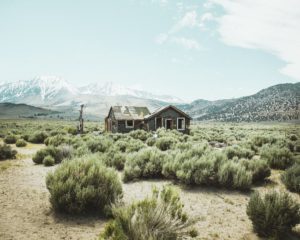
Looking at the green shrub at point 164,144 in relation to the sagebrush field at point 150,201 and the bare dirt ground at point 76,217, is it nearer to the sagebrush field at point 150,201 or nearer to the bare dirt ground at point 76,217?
the sagebrush field at point 150,201

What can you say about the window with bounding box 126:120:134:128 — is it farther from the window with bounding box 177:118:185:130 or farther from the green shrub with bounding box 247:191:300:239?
the green shrub with bounding box 247:191:300:239

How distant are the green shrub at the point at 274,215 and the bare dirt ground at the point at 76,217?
0.30m

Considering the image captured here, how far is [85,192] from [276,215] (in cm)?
401

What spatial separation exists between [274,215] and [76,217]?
13.6ft

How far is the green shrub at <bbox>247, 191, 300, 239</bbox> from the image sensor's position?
5742 mm

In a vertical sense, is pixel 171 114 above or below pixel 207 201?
above

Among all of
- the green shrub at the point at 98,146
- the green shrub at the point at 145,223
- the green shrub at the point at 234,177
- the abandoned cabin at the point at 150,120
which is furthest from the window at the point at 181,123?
the green shrub at the point at 145,223

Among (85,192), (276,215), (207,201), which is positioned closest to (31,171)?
(85,192)

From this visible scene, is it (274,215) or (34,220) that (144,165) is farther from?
(274,215)

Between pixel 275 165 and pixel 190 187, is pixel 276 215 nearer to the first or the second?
pixel 190 187

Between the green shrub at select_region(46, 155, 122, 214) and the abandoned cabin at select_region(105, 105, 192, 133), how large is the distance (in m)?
29.7

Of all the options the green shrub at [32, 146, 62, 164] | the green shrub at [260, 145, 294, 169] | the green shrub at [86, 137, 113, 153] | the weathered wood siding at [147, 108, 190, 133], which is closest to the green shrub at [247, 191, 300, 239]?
the green shrub at [260, 145, 294, 169]

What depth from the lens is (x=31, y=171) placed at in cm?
1138

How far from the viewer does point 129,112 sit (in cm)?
3925
